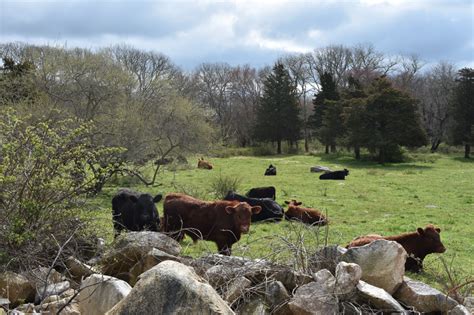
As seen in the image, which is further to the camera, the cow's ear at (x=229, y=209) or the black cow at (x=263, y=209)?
the black cow at (x=263, y=209)

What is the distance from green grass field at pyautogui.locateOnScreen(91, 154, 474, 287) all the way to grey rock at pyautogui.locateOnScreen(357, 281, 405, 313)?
0.90 m

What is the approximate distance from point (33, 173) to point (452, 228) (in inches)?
460

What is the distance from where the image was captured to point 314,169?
3347 cm

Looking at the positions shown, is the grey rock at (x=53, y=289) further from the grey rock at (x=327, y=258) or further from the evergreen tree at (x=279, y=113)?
the evergreen tree at (x=279, y=113)

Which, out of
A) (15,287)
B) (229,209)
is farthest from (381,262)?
(229,209)

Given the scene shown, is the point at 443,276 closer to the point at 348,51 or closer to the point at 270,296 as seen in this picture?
the point at 270,296

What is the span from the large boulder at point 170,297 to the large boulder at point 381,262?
2.45 meters

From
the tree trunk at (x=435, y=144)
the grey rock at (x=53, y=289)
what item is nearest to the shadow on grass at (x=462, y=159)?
the tree trunk at (x=435, y=144)

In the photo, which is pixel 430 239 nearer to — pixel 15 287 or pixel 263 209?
pixel 263 209

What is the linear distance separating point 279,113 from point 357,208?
42992mm

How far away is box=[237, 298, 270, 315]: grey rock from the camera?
221 inches

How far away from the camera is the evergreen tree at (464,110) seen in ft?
160

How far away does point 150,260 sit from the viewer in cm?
668

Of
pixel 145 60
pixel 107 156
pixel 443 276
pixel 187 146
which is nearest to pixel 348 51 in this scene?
pixel 145 60
